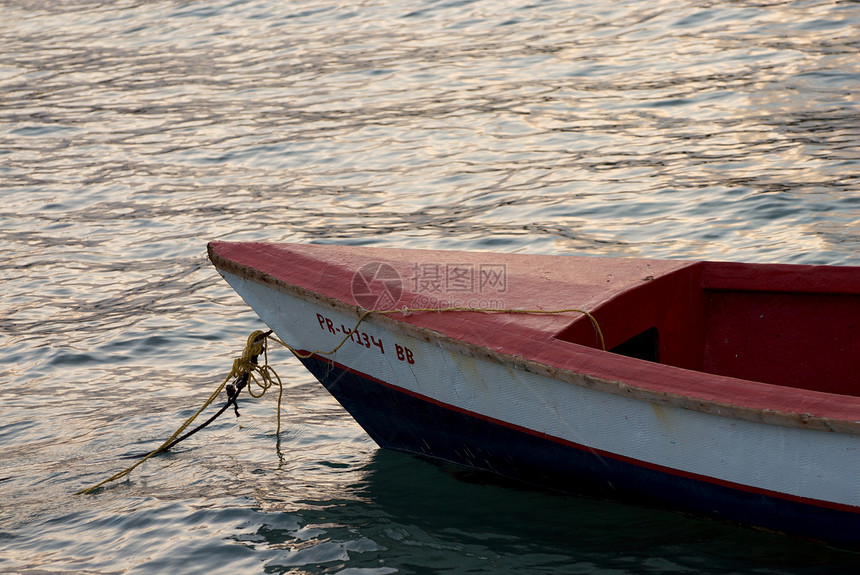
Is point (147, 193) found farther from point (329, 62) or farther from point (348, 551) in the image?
point (348, 551)

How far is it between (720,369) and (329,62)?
9989 mm

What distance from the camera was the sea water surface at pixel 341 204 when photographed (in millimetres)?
4039

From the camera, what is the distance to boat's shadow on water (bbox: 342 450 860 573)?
361 centimetres

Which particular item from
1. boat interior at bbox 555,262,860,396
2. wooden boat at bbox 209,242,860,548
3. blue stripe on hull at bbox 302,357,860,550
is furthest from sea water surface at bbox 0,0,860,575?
boat interior at bbox 555,262,860,396

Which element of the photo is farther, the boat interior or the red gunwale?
the boat interior

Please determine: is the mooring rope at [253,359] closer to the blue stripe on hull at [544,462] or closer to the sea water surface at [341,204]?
the sea water surface at [341,204]

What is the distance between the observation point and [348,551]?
3.89 meters

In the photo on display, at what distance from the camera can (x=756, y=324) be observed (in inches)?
181

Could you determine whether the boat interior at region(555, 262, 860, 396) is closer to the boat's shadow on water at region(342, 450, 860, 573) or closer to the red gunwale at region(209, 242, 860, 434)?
the red gunwale at region(209, 242, 860, 434)

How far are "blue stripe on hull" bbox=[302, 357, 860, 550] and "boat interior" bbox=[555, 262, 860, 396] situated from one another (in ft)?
2.37

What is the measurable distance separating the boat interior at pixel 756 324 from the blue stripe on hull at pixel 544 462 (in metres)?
0.72

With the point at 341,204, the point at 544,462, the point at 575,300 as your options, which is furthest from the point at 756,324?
the point at 341,204

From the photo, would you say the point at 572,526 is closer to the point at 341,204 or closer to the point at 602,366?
the point at 602,366

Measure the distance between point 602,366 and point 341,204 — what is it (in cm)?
546
